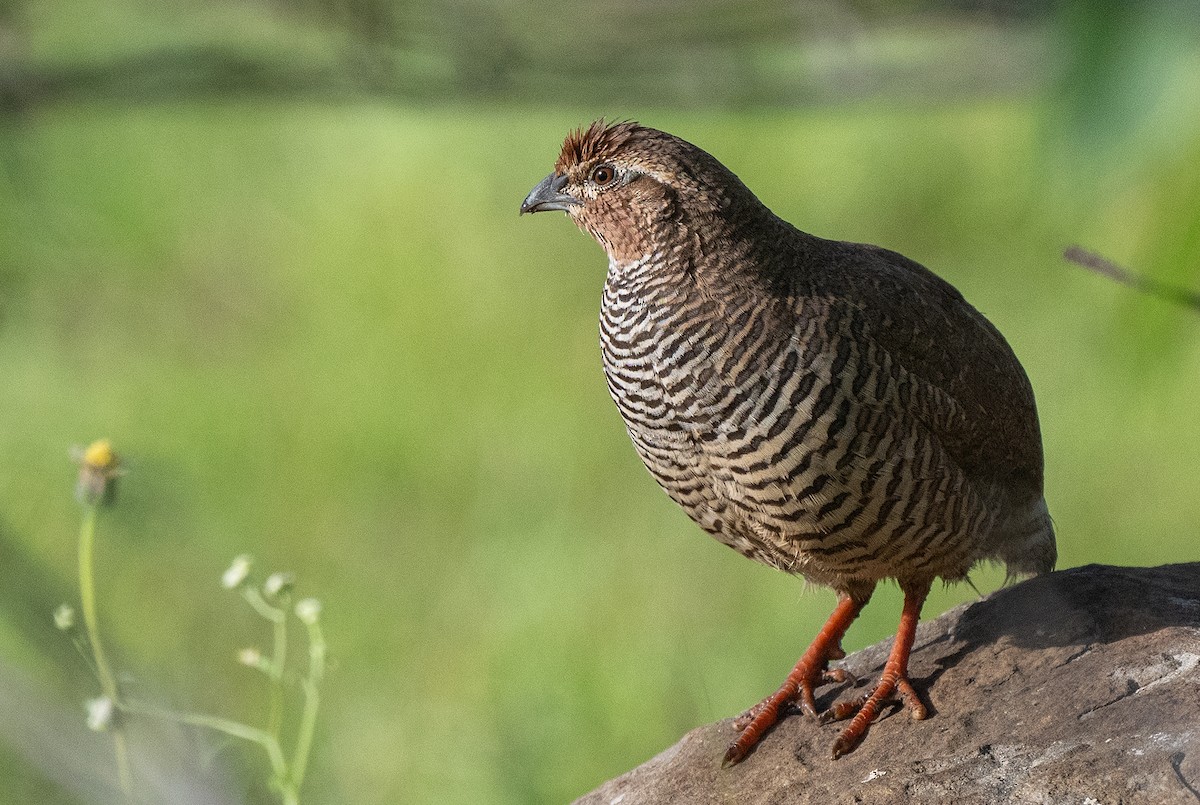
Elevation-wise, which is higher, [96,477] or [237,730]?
[96,477]

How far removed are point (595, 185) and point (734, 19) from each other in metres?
0.55

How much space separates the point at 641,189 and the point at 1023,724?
1.62 metres

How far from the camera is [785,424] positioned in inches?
124

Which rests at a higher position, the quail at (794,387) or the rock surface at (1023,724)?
the quail at (794,387)

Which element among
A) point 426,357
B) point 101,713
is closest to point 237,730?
point 101,713

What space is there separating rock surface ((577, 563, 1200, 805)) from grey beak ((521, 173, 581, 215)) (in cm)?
150

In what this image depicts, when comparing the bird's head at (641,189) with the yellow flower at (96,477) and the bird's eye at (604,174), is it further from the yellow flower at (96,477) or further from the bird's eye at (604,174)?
the yellow flower at (96,477)

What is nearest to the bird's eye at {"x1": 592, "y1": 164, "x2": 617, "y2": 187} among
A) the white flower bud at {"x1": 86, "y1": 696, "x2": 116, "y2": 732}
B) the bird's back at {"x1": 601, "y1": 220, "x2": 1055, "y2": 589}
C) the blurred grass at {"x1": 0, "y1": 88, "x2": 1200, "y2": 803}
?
the bird's back at {"x1": 601, "y1": 220, "x2": 1055, "y2": 589}

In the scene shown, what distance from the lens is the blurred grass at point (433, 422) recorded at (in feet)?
17.9

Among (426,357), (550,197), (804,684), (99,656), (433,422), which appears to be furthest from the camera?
(426,357)

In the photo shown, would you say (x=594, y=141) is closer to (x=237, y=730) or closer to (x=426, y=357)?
(x=237, y=730)

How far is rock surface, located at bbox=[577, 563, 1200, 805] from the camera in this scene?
2.98 meters

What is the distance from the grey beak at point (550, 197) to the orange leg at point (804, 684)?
1435 mm

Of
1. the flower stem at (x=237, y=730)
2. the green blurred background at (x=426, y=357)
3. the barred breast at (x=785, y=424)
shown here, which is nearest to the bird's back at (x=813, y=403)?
the barred breast at (x=785, y=424)
